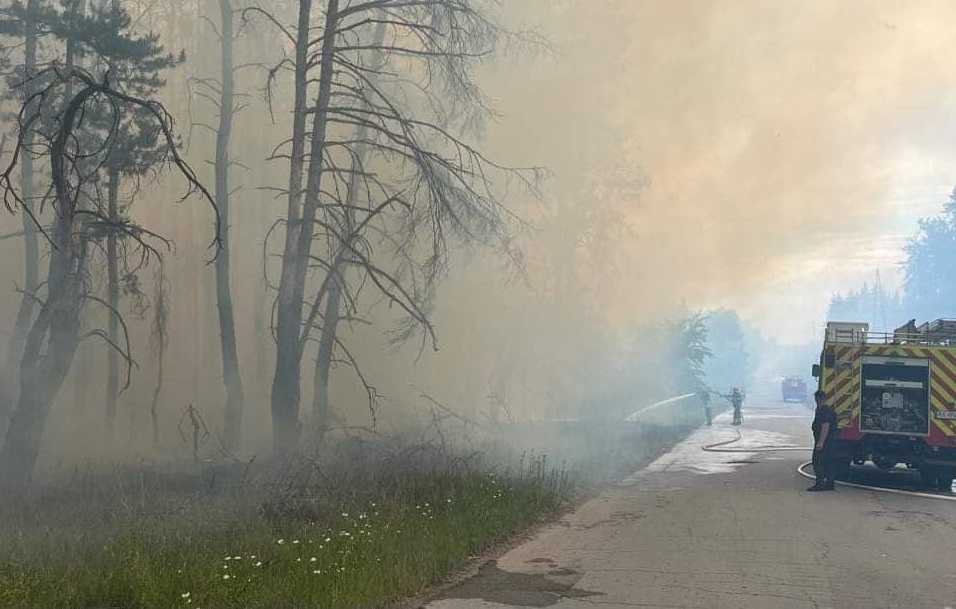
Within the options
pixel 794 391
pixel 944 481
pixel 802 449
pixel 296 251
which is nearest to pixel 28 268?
pixel 296 251

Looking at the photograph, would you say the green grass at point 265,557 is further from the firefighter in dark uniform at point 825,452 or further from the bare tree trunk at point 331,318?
the bare tree trunk at point 331,318

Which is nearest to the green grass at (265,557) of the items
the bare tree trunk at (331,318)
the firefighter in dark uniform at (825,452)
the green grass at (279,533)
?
the green grass at (279,533)

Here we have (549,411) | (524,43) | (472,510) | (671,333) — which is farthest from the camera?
(671,333)

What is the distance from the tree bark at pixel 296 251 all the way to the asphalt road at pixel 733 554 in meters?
4.54

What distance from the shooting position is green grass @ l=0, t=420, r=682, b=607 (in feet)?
17.3

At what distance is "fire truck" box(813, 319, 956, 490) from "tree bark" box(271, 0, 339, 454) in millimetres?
7535

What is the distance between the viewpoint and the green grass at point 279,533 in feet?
17.3

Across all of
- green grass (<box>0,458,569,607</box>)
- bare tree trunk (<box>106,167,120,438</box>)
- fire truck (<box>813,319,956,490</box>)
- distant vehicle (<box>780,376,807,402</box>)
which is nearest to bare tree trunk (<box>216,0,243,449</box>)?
bare tree trunk (<box>106,167,120,438</box>)

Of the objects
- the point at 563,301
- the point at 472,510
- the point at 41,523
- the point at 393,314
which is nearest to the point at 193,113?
the point at 393,314

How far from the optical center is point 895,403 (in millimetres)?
11953

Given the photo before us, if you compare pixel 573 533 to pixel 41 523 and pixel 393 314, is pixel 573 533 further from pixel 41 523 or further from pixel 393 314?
pixel 393 314

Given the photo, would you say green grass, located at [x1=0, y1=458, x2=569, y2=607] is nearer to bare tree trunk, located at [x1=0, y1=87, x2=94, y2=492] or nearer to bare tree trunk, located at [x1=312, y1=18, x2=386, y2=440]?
bare tree trunk, located at [x1=0, y1=87, x2=94, y2=492]

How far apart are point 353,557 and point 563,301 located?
2223 centimetres

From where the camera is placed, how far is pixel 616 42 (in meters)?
21.1
